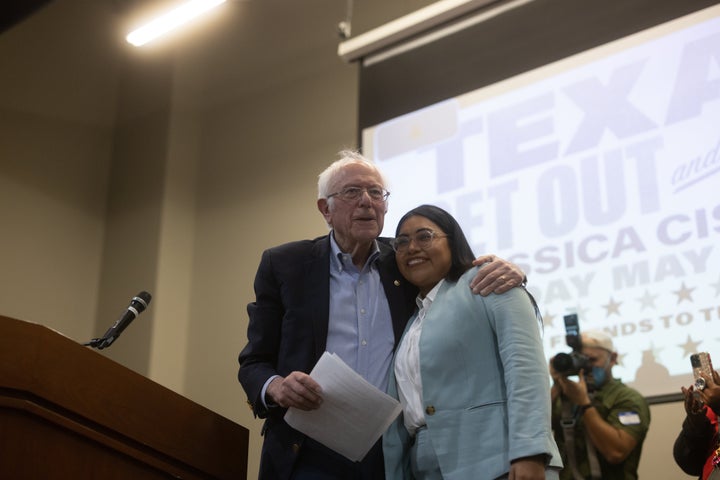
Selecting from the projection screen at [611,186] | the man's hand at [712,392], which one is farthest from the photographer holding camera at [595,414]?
the man's hand at [712,392]

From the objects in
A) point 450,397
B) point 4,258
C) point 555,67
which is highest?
point 555,67

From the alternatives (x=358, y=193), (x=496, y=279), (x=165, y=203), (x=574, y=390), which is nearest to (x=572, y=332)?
(x=574, y=390)

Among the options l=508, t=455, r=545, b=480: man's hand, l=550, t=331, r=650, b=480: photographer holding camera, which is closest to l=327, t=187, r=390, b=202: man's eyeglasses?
l=508, t=455, r=545, b=480: man's hand

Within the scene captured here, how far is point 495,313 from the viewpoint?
6.77 feet

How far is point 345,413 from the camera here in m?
2.08

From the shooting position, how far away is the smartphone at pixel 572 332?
3.53 metres

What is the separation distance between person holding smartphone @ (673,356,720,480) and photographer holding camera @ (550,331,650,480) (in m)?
0.43

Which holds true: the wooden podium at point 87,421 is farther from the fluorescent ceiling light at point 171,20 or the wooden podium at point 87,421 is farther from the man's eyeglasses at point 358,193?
the fluorescent ceiling light at point 171,20

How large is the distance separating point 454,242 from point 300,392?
56 cm

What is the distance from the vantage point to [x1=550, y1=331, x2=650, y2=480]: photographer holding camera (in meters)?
3.32

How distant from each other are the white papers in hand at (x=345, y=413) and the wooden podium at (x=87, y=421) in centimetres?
31

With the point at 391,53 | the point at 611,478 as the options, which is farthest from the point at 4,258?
the point at 611,478

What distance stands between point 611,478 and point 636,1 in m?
2.13

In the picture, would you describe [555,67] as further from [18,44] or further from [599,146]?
[18,44]
